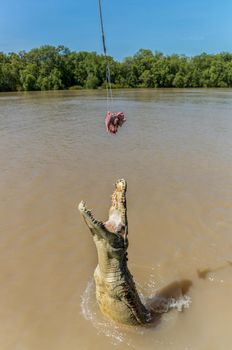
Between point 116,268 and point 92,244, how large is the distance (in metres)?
2.03

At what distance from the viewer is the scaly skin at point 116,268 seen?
341 cm

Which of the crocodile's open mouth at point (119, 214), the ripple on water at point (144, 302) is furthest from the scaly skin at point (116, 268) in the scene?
the ripple on water at point (144, 302)

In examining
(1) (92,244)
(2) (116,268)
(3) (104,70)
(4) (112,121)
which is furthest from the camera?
(3) (104,70)

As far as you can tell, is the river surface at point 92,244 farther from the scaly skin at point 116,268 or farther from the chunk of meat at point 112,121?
the chunk of meat at point 112,121

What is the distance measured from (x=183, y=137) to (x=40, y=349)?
36.4ft

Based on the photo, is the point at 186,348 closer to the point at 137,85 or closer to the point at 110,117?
the point at 110,117

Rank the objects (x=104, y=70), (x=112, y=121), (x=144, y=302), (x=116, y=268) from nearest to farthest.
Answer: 1. (x=116, y=268)
2. (x=144, y=302)
3. (x=112, y=121)
4. (x=104, y=70)

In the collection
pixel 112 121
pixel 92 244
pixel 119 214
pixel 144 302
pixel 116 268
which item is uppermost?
pixel 112 121

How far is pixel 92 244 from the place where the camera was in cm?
555

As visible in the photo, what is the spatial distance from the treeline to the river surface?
176 ft

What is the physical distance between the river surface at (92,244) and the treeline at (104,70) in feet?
176

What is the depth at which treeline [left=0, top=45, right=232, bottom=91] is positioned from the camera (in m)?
63.0

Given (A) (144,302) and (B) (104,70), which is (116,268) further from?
(B) (104,70)

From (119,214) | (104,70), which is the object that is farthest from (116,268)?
(104,70)
